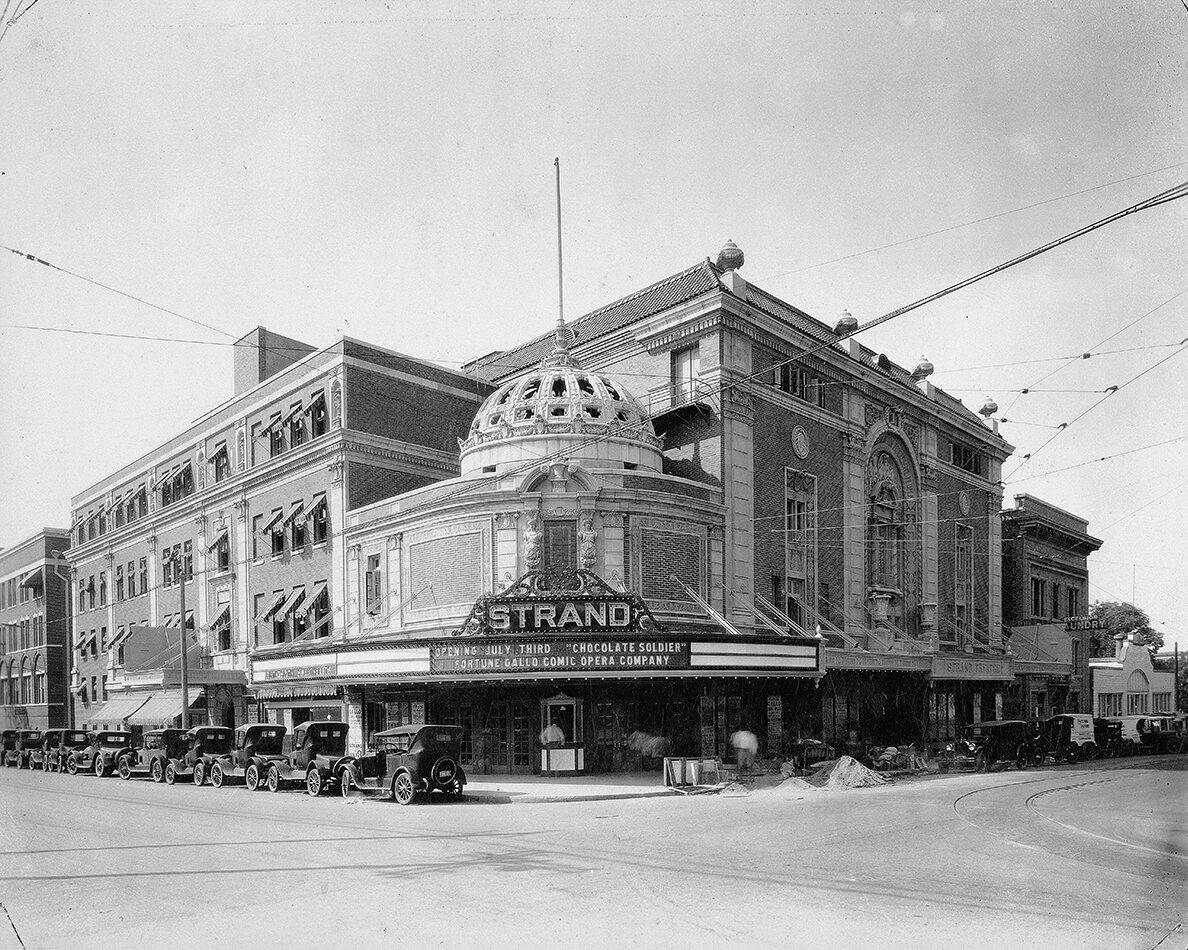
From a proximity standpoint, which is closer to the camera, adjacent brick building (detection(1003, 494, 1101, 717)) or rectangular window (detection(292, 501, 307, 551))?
rectangular window (detection(292, 501, 307, 551))

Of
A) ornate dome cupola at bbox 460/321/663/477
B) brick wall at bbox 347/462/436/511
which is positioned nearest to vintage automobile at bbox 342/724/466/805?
ornate dome cupola at bbox 460/321/663/477

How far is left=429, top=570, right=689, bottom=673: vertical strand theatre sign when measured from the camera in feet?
88.5

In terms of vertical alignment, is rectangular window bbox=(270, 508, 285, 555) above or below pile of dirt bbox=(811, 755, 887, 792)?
above

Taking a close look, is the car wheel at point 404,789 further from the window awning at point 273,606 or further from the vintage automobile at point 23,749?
the vintage automobile at point 23,749

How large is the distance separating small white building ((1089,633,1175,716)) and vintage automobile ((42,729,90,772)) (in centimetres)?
5033

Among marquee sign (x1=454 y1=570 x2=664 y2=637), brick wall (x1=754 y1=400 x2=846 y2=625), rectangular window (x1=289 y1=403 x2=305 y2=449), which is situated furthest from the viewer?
rectangular window (x1=289 y1=403 x2=305 y2=449)

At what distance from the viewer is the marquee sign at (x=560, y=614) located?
91.4ft

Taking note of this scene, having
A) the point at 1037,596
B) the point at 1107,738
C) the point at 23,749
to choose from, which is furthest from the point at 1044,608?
the point at 23,749

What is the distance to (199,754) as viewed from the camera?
30156 millimetres

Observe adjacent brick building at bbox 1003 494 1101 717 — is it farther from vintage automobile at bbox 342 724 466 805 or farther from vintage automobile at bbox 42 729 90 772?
vintage automobile at bbox 42 729 90 772

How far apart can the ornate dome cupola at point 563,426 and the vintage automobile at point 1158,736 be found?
24937 mm

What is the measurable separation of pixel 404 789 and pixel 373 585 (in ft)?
47.0

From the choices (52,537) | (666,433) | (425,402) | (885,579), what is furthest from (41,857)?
(52,537)

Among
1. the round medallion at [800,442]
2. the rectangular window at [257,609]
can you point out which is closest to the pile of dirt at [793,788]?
the round medallion at [800,442]
